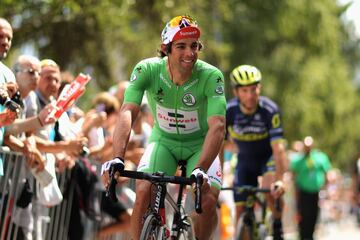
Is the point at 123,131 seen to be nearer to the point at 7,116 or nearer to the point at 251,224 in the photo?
the point at 7,116

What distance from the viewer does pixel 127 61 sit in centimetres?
1880

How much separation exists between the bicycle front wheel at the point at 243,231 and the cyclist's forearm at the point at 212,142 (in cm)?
348

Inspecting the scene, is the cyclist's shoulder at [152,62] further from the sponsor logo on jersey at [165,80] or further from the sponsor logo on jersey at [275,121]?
the sponsor logo on jersey at [275,121]

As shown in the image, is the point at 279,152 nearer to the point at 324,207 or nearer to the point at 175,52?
the point at 175,52

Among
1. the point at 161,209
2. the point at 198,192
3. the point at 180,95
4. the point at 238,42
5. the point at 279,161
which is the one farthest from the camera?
the point at 238,42

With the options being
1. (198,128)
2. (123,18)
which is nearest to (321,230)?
(123,18)

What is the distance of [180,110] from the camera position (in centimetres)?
660

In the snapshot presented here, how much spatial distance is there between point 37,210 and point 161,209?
282 centimetres

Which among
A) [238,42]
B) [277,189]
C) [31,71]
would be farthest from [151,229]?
[238,42]

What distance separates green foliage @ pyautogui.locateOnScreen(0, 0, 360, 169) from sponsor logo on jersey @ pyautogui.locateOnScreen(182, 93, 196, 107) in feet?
15.7

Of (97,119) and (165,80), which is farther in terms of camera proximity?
(97,119)

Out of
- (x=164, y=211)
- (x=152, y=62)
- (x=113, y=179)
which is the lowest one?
(x=164, y=211)

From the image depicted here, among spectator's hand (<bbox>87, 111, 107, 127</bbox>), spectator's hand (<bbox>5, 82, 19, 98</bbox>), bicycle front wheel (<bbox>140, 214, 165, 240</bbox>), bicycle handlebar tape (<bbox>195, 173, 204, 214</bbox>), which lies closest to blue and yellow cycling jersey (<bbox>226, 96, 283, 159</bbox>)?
spectator's hand (<bbox>87, 111, 107, 127</bbox>)

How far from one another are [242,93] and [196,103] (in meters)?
3.05
